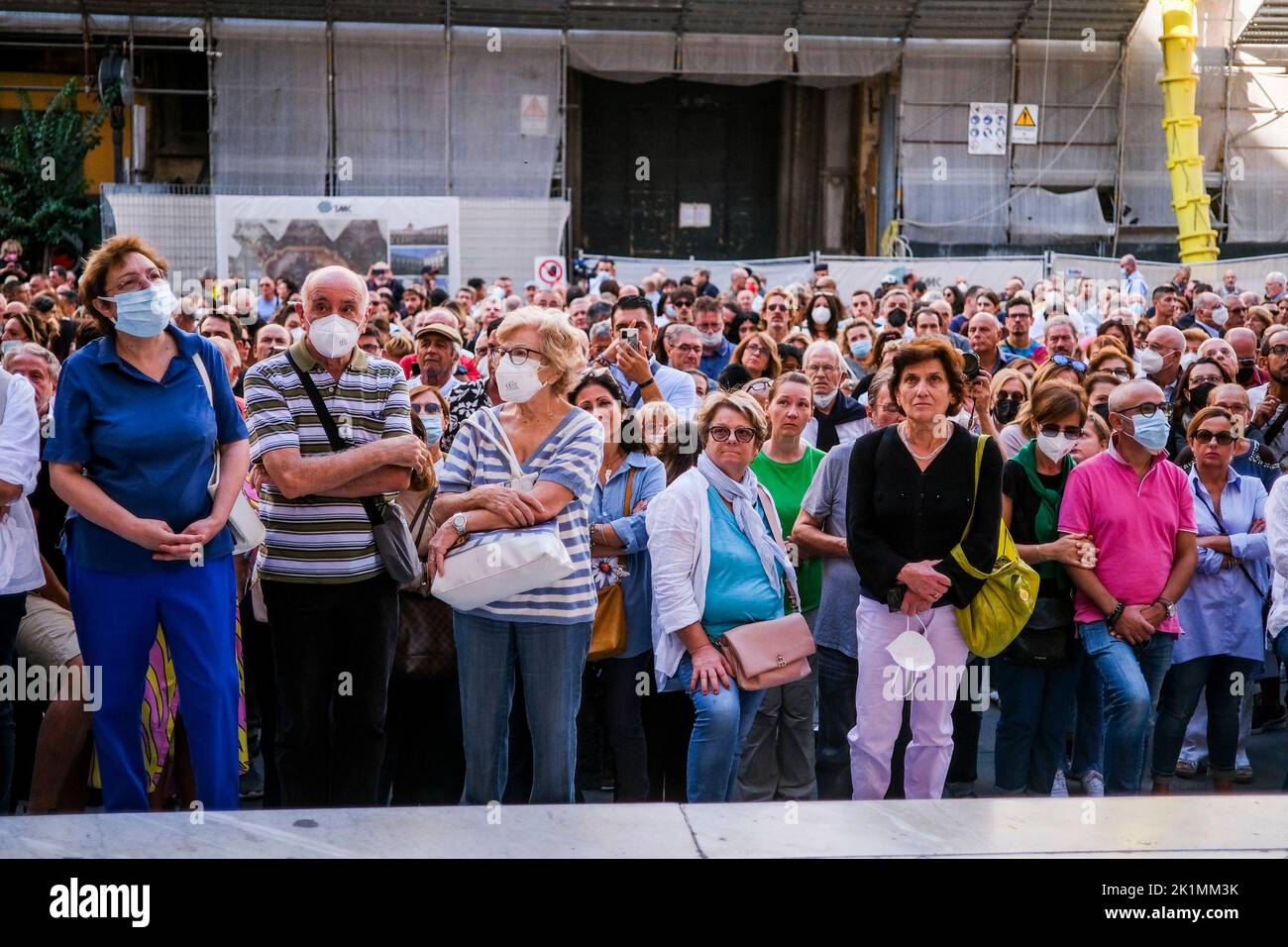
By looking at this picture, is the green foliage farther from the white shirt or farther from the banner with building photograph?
the white shirt

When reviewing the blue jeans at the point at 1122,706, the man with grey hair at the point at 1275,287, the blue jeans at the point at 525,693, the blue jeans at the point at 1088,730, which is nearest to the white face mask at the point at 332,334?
the blue jeans at the point at 525,693

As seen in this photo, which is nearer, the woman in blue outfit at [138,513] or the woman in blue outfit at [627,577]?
the woman in blue outfit at [138,513]

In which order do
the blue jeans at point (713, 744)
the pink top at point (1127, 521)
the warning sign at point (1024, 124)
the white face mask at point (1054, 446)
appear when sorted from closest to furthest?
the blue jeans at point (713, 744) < the pink top at point (1127, 521) < the white face mask at point (1054, 446) < the warning sign at point (1024, 124)

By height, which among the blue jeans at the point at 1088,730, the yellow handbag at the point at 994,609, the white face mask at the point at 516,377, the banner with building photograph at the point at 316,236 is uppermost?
the banner with building photograph at the point at 316,236

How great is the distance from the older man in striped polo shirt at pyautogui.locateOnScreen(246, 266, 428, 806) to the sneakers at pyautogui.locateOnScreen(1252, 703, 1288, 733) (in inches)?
203

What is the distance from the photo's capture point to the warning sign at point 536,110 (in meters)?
26.6

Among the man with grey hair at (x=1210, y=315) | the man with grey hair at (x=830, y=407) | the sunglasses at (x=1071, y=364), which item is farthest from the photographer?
the man with grey hair at (x=1210, y=315)

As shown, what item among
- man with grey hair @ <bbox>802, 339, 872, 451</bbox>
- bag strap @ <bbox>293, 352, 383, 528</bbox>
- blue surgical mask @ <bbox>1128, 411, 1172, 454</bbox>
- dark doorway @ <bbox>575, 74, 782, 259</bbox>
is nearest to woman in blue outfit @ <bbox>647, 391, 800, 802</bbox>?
bag strap @ <bbox>293, 352, 383, 528</bbox>

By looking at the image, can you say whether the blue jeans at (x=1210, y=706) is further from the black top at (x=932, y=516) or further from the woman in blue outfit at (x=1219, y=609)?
the black top at (x=932, y=516)

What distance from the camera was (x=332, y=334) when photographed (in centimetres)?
505

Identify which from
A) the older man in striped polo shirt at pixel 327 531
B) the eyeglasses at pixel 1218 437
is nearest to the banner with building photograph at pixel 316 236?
the eyeglasses at pixel 1218 437

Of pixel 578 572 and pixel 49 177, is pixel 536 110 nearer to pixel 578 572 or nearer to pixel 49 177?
pixel 49 177

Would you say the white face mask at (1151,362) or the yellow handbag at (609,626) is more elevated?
the white face mask at (1151,362)
